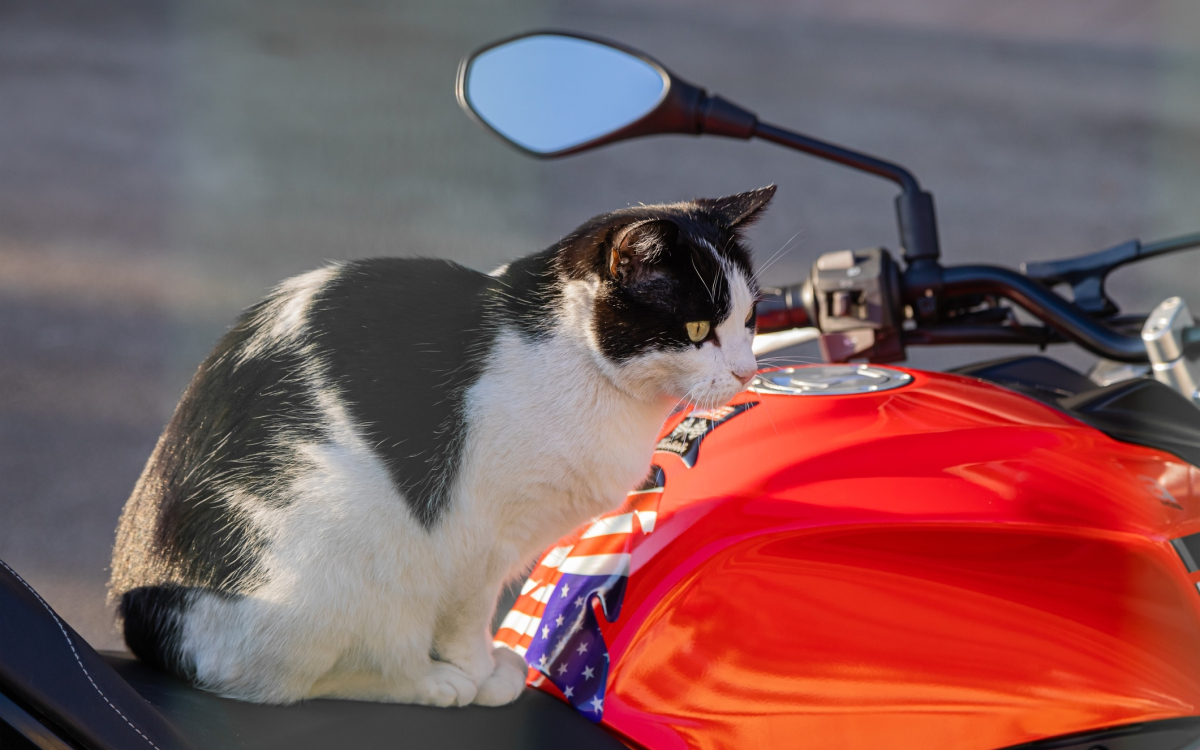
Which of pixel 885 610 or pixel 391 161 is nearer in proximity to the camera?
pixel 885 610

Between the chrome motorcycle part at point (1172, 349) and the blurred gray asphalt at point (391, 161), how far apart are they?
1802mm

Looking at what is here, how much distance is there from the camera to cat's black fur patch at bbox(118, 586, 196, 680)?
0.76 m

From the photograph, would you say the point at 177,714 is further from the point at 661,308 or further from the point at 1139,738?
the point at 1139,738

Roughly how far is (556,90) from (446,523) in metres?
0.61

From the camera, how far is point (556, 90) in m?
1.13

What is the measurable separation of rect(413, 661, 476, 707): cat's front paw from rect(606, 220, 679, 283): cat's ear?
0.40m

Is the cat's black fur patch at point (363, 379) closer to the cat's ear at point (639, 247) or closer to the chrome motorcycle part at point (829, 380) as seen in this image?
the cat's ear at point (639, 247)

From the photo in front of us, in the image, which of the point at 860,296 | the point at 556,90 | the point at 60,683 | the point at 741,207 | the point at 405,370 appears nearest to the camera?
the point at 60,683

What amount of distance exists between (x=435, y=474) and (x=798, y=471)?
1.10 feet

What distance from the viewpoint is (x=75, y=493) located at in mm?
2355

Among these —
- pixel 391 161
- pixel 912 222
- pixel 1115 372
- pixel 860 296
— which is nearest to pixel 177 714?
pixel 860 296

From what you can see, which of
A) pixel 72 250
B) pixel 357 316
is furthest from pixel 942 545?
pixel 72 250

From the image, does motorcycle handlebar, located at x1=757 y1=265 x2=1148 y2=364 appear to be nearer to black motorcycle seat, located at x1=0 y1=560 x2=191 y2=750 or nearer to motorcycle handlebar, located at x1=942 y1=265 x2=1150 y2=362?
motorcycle handlebar, located at x1=942 y1=265 x2=1150 y2=362

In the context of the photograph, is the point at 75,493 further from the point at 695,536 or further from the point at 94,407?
the point at 695,536
